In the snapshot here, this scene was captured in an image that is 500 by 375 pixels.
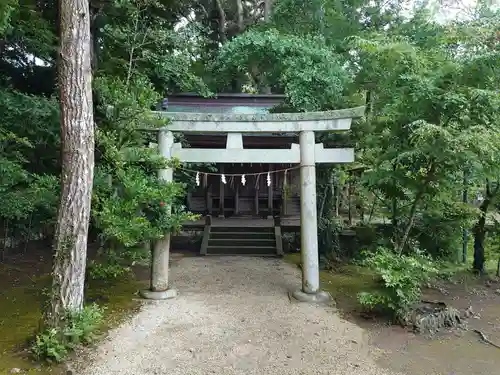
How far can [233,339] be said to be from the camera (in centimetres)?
516

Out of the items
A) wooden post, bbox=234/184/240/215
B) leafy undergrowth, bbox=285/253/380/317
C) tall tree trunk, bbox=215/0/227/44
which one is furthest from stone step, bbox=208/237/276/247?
tall tree trunk, bbox=215/0/227/44

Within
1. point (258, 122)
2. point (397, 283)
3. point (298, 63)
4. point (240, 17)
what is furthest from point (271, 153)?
point (240, 17)

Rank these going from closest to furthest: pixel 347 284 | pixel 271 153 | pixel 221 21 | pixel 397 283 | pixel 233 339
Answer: pixel 233 339 < pixel 397 283 < pixel 271 153 < pixel 347 284 < pixel 221 21

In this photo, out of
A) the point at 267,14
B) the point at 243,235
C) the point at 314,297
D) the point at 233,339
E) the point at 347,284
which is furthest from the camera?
the point at 267,14

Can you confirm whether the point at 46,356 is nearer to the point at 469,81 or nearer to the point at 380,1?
the point at 469,81

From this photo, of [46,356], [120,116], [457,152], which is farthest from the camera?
[120,116]

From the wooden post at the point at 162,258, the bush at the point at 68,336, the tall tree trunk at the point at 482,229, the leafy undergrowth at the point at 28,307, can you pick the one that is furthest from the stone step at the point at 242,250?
the bush at the point at 68,336

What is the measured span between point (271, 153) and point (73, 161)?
3.27 meters

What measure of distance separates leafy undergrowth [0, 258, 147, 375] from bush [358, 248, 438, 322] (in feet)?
12.2

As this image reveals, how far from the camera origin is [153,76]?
381 inches

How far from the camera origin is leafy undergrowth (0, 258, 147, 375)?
434 cm

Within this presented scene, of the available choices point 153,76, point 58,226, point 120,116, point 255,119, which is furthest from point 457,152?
point 153,76

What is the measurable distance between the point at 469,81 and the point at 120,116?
5.42 metres

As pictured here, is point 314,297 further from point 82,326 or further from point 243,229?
point 243,229
